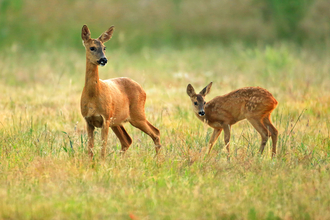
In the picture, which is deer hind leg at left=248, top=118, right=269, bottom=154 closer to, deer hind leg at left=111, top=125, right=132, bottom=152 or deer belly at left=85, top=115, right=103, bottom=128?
deer hind leg at left=111, top=125, right=132, bottom=152

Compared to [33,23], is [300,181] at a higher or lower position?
lower

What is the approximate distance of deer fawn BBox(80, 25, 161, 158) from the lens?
614cm

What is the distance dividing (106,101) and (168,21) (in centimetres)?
2232

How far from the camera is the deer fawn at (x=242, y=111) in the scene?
7156 millimetres

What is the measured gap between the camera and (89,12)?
27.2 metres

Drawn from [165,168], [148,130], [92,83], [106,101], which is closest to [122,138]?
[148,130]

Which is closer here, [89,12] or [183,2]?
[89,12]

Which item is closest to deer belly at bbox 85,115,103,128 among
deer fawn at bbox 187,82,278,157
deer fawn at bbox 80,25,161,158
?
Result: deer fawn at bbox 80,25,161,158

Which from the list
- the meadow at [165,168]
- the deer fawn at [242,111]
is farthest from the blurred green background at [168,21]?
the deer fawn at [242,111]

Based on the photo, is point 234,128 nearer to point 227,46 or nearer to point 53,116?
point 53,116

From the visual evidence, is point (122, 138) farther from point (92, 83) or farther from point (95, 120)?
point (92, 83)

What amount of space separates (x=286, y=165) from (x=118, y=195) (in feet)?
7.52

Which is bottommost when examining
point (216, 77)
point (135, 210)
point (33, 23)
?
point (135, 210)

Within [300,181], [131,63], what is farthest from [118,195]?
[131,63]
